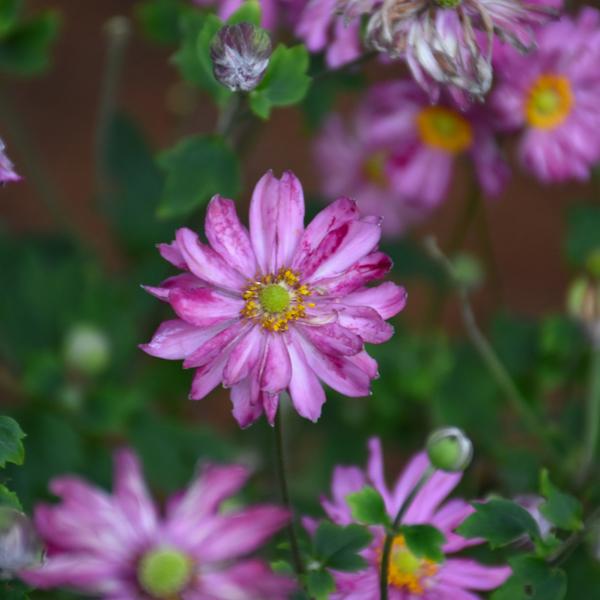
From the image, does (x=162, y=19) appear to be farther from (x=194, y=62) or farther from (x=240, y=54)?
(x=240, y=54)

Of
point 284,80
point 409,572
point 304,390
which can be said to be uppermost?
point 284,80

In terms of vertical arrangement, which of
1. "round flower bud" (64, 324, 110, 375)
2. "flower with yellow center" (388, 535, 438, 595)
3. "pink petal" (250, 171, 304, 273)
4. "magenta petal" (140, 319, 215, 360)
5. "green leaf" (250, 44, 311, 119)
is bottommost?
"round flower bud" (64, 324, 110, 375)

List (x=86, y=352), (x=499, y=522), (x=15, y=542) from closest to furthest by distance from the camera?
(x=15, y=542), (x=499, y=522), (x=86, y=352)

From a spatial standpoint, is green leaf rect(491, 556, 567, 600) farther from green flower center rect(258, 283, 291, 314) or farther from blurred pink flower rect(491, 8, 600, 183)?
blurred pink flower rect(491, 8, 600, 183)

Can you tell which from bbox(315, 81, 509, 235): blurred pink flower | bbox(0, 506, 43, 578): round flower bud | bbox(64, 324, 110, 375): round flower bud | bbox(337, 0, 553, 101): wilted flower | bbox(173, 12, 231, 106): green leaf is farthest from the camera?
bbox(64, 324, 110, 375): round flower bud

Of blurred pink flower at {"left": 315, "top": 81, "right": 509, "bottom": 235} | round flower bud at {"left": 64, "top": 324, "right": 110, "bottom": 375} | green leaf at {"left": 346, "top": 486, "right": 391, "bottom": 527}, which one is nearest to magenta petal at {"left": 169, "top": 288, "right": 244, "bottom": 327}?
green leaf at {"left": 346, "top": 486, "right": 391, "bottom": 527}

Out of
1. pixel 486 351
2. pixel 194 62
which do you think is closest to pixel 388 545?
pixel 486 351
